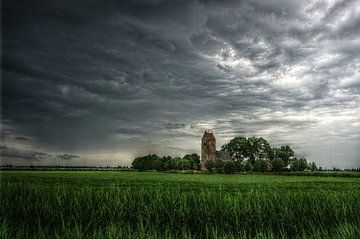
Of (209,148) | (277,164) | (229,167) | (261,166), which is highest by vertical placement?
(209,148)

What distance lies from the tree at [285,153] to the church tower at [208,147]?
42228 mm

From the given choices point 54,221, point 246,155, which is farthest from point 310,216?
point 246,155

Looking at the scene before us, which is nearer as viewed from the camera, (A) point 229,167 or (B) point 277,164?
(A) point 229,167

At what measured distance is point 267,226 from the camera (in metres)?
9.20

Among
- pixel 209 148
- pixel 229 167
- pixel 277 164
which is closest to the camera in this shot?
pixel 229 167

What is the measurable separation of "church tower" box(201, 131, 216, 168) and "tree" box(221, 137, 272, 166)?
3853 centimetres

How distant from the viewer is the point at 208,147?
156m

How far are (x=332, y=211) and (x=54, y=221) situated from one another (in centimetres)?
954

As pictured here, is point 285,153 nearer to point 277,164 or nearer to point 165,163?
point 277,164

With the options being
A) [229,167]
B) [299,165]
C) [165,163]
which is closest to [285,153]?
[299,165]

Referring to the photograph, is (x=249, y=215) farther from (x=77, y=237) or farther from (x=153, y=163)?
(x=153, y=163)

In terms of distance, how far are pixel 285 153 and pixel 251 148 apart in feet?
51.4

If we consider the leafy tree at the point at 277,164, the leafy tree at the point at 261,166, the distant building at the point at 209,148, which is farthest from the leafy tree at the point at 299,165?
the distant building at the point at 209,148

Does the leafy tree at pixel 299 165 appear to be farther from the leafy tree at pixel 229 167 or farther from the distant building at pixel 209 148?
the distant building at pixel 209 148
